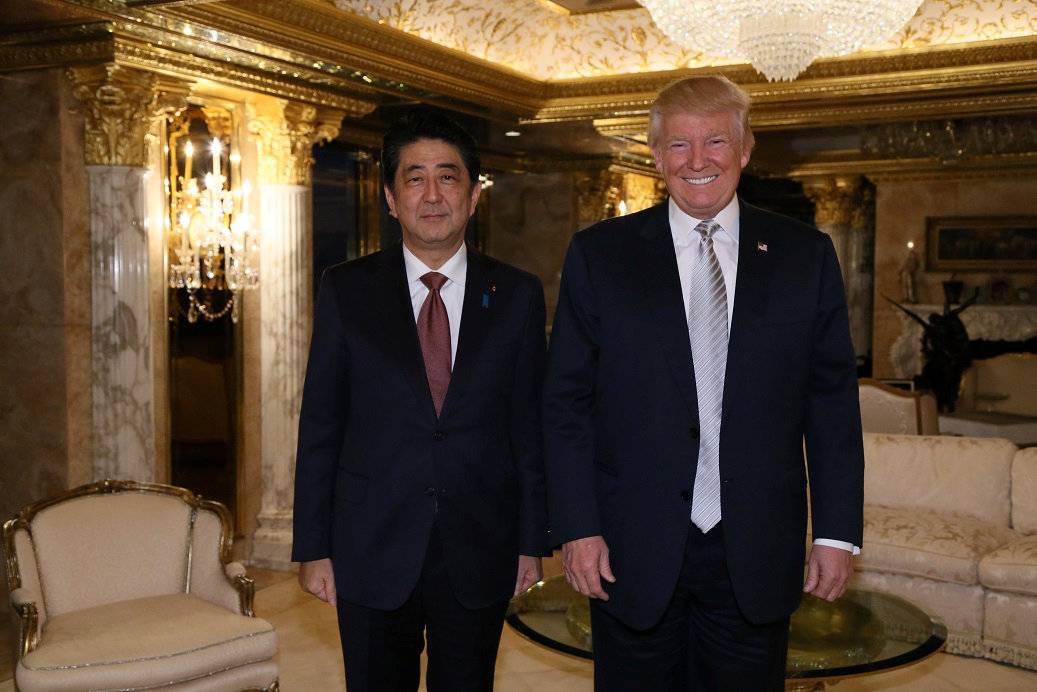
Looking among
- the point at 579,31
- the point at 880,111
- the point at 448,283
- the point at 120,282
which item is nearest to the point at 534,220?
the point at 579,31

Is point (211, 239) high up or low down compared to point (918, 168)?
down

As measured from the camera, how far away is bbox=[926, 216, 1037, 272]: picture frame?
13008mm

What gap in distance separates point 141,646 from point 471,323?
6.29 ft

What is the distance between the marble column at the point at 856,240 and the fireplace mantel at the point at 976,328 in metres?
0.53

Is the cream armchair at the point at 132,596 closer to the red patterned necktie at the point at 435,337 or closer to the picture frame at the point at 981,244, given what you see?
the red patterned necktie at the point at 435,337

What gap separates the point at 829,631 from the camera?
12.6ft

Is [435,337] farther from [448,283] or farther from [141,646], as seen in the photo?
[141,646]

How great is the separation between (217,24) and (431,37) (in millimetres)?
1981

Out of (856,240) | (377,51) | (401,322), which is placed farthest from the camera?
(856,240)

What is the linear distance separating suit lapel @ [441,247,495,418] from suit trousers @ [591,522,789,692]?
55 cm

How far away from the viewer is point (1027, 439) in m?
9.31

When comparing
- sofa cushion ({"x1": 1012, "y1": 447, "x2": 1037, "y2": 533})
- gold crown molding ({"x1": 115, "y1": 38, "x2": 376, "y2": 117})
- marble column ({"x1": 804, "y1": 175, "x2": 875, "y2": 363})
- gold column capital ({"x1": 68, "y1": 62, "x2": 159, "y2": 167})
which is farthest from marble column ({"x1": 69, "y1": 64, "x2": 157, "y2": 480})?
marble column ({"x1": 804, "y1": 175, "x2": 875, "y2": 363})

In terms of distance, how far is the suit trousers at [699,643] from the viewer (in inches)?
86.4

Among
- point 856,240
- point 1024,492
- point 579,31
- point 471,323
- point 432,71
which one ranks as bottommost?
point 1024,492
